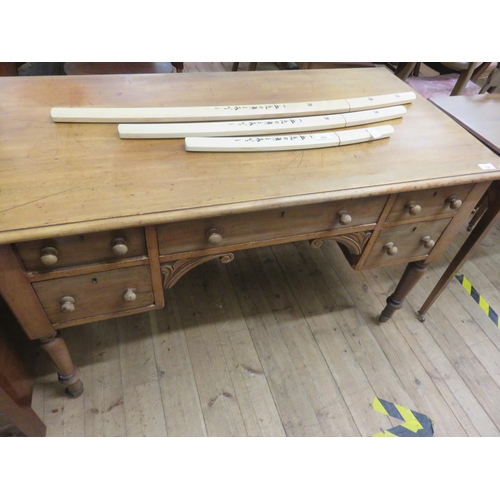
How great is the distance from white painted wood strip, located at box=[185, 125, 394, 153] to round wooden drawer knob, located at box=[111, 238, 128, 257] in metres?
0.30

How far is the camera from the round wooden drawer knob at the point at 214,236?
90 cm

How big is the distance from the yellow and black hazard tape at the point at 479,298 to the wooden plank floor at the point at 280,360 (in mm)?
29

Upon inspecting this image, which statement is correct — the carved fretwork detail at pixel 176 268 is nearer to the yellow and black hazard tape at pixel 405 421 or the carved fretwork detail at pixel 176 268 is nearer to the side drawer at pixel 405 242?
the side drawer at pixel 405 242

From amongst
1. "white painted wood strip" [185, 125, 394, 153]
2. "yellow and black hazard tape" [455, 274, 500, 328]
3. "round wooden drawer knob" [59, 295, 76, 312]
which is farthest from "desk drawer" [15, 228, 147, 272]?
"yellow and black hazard tape" [455, 274, 500, 328]

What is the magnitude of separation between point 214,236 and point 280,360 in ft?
2.38

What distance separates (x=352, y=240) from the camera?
1.12 meters

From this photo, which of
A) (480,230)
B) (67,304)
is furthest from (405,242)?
(67,304)

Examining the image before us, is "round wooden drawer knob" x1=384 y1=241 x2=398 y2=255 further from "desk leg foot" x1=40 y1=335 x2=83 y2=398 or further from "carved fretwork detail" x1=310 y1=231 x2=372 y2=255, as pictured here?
"desk leg foot" x1=40 y1=335 x2=83 y2=398

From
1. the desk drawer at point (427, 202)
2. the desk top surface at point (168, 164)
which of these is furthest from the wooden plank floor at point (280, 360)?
the desk top surface at point (168, 164)

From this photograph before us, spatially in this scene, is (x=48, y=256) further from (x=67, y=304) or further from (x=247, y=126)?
(x=247, y=126)

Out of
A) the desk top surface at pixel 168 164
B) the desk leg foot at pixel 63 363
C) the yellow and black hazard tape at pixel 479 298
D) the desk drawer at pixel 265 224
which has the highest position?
the desk top surface at pixel 168 164

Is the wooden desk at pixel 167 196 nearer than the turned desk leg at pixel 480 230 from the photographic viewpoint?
Yes

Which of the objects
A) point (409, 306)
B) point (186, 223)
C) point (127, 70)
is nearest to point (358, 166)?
point (186, 223)

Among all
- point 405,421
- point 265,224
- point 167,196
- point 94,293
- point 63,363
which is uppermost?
point 167,196
